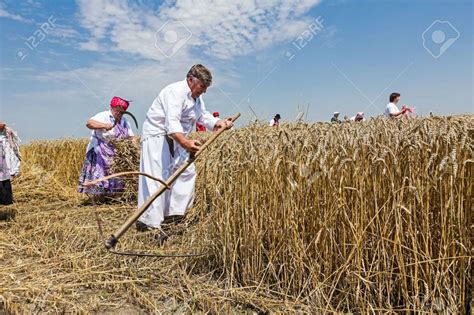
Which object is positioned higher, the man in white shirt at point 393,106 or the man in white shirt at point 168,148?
the man in white shirt at point 393,106

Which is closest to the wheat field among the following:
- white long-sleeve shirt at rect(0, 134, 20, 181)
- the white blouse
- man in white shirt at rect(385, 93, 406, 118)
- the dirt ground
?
the dirt ground

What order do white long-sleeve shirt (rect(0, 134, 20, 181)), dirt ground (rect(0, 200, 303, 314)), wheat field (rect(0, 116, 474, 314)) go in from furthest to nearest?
white long-sleeve shirt (rect(0, 134, 20, 181)) < dirt ground (rect(0, 200, 303, 314)) < wheat field (rect(0, 116, 474, 314))

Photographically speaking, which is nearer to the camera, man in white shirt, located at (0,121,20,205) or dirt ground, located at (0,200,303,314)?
dirt ground, located at (0,200,303,314)

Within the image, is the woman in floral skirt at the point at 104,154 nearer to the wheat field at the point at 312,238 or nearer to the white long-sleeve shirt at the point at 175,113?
the white long-sleeve shirt at the point at 175,113

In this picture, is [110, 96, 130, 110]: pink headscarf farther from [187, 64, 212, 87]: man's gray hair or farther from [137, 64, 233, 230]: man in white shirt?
[187, 64, 212, 87]: man's gray hair

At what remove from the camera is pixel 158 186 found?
4070 millimetres

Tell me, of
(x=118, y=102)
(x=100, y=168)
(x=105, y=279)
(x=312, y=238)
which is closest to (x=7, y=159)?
(x=100, y=168)

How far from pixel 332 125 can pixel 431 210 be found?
1.04 m

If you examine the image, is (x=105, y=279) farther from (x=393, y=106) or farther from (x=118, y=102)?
(x=393, y=106)

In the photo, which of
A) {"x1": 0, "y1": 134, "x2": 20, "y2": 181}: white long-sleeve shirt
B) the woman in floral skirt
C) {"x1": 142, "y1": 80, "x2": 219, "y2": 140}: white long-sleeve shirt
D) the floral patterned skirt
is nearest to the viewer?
{"x1": 142, "y1": 80, "x2": 219, "y2": 140}: white long-sleeve shirt

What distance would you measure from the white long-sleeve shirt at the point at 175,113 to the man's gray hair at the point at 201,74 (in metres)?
0.16

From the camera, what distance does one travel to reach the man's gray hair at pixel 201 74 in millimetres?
3854

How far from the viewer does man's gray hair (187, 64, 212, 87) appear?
3854mm

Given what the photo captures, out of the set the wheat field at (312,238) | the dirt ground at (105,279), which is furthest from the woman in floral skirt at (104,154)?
the wheat field at (312,238)
